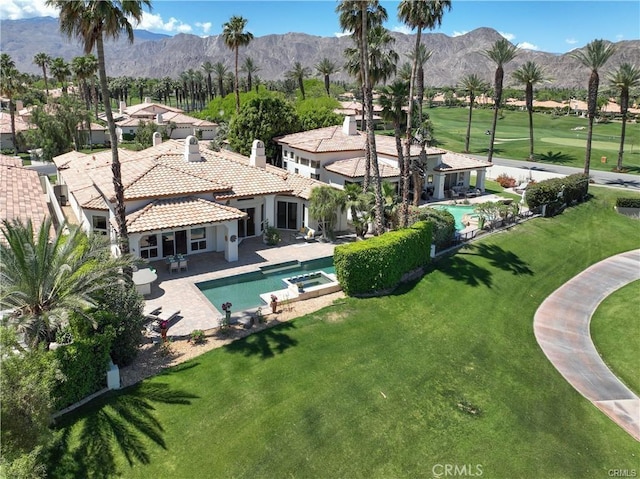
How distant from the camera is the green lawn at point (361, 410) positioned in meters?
14.2

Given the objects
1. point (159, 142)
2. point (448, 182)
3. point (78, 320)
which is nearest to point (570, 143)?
point (448, 182)

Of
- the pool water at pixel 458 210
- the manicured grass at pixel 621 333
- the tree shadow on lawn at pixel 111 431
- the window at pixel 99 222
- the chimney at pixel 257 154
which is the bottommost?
the manicured grass at pixel 621 333

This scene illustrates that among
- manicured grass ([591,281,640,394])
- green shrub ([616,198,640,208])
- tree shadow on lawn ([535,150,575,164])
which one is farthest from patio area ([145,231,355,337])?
tree shadow on lawn ([535,150,575,164])

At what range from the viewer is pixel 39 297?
1561cm

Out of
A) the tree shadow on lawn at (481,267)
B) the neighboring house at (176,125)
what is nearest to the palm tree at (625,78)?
the tree shadow on lawn at (481,267)

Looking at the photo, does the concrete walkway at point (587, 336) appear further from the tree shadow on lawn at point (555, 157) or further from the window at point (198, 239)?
the tree shadow on lawn at point (555, 157)

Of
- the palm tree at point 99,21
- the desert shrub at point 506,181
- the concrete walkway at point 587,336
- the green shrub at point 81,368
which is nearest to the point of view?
the green shrub at point 81,368

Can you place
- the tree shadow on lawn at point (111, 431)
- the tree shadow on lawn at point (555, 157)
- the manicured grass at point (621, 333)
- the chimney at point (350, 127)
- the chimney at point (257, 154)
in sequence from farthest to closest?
the tree shadow on lawn at point (555, 157), the chimney at point (350, 127), the chimney at point (257, 154), the manicured grass at point (621, 333), the tree shadow on lawn at point (111, 431)

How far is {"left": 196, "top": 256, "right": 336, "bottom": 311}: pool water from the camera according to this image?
23.5 meters

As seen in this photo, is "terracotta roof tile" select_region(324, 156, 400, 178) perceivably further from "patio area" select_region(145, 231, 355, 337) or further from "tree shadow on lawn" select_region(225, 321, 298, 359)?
"tree shadow on lawn" select_region(225, 321, 298, 359)

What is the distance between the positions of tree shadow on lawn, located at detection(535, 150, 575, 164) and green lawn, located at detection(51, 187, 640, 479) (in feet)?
157

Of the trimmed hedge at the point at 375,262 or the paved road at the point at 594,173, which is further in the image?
the paved road at the point at 594,173

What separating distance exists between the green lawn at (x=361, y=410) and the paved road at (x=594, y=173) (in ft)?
115

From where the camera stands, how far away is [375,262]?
2484 cm
